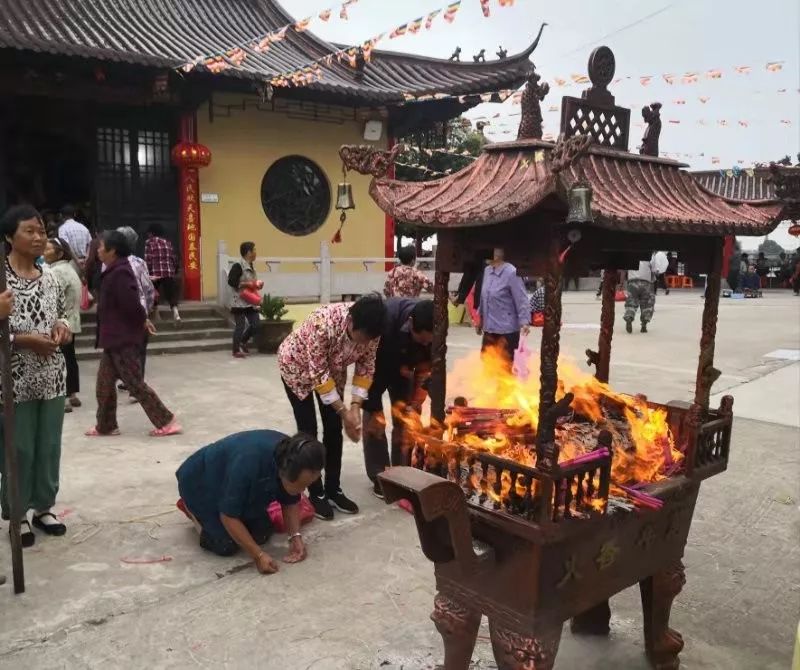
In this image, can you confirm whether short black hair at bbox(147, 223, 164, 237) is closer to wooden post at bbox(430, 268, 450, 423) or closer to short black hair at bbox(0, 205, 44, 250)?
short black hair at bbox(0, 205, 44, 250)

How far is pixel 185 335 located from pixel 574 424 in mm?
8387

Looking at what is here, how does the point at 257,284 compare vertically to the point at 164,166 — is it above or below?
below

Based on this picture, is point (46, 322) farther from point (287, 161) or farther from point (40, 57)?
point (287, 161)

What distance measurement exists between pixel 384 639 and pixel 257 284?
7066mm

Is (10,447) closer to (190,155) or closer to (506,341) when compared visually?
(506,341)

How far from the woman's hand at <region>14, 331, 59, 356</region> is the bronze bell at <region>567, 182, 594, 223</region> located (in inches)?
109

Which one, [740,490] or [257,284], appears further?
[257,284]

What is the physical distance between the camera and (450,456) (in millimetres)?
2623

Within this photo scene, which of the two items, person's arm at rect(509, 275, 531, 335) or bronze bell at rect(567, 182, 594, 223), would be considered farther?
person's arm at rect(509, 275, 531, 335)

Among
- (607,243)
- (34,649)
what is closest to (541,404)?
(607,243)

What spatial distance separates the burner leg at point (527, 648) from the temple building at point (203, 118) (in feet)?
31.1

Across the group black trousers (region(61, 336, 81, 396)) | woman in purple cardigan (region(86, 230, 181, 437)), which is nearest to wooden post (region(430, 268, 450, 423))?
woman in purple cardigan (region(86, 230, 181, 437))

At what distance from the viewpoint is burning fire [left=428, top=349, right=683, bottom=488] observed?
2703 millimetres

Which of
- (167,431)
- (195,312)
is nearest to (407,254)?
(167,431)
